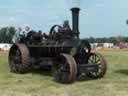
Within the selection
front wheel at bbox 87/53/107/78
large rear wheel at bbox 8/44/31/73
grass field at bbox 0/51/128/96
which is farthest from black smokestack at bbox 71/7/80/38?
large rear wheel at bbox 8/44/31/73

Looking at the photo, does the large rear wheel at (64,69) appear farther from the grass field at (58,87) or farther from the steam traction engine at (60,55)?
the grass field at (58,87)

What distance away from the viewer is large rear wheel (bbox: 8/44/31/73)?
11.6 meters

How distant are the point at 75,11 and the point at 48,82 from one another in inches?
90.8

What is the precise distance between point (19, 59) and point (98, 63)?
2.94 m

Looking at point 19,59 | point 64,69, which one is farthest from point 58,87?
point 19,59

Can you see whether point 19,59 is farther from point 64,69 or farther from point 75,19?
point 75,19

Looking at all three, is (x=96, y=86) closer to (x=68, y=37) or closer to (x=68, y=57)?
(x=68, y=57)

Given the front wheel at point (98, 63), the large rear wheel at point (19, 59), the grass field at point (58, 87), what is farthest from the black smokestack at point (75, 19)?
the large rear wheel at point (19, 59)

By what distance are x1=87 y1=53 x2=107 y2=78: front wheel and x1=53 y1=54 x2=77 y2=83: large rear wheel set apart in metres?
1.28

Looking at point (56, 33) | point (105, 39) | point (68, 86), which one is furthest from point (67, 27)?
point (105, 39)

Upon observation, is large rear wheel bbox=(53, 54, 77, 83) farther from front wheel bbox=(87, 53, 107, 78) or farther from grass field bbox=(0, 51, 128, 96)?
front wheel bbox=(87, 53, 107, 78)

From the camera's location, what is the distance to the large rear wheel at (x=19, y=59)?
11.6 meters

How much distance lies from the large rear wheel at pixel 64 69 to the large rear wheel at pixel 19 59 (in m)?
1.73

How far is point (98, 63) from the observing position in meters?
10.8
